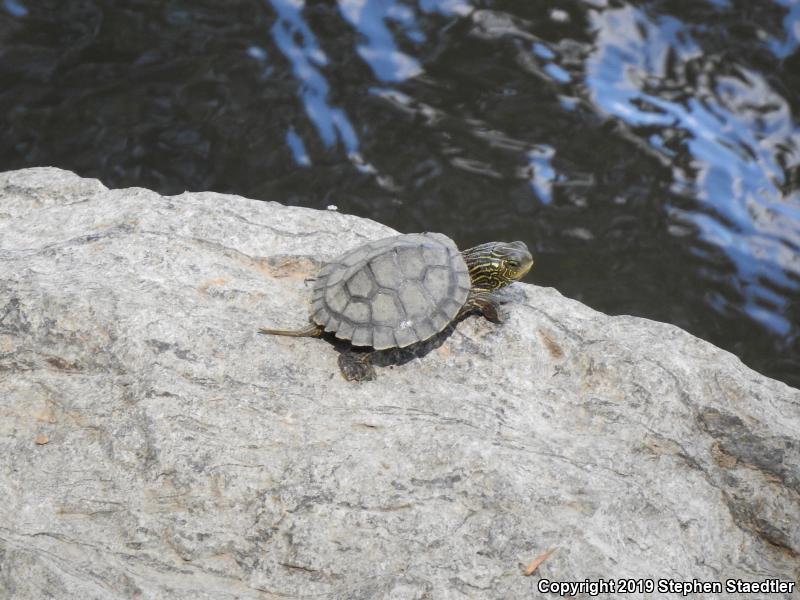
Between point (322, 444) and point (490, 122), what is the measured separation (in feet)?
20.0

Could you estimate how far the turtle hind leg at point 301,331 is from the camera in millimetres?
5000

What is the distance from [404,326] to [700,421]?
6.05 ft

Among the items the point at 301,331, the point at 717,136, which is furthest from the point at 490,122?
the point at 301,331

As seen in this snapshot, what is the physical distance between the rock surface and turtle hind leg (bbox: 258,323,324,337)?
60 millimetres

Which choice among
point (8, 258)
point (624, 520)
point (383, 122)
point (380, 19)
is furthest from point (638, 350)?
point (380, 19)

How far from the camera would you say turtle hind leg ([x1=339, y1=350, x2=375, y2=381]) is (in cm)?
486

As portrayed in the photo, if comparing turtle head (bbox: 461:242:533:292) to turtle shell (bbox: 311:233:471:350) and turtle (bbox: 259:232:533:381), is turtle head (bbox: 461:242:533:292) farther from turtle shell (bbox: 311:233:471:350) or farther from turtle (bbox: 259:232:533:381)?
turtle shell (bbox: 311:233:471:350)

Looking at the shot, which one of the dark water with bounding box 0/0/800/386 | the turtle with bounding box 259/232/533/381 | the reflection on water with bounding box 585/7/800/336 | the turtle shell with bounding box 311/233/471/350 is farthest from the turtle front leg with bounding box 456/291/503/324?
A: the reflection on water with bounding box 585/7/800/336

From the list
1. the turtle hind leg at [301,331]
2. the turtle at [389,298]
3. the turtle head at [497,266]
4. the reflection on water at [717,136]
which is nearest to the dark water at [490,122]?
the reflection on water at [717,136]

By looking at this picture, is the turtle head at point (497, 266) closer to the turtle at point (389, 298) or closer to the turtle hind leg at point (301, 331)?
the turtle at point (389, 298)

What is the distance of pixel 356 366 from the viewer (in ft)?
16.0

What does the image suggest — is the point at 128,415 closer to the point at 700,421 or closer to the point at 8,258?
the point at 8,258

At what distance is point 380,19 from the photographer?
10.6 m

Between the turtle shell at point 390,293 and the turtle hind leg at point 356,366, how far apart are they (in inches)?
4.6
